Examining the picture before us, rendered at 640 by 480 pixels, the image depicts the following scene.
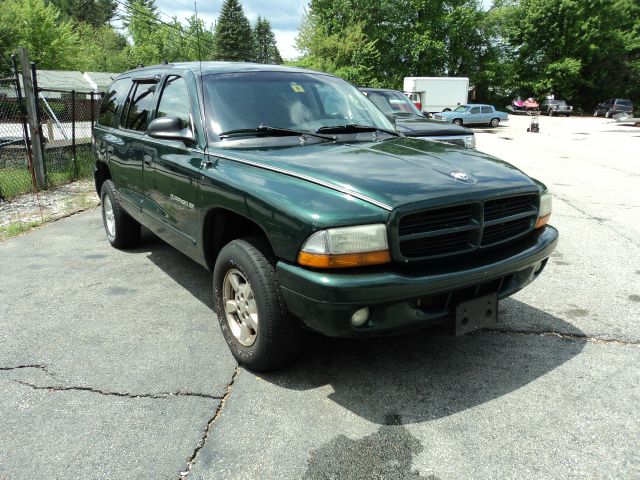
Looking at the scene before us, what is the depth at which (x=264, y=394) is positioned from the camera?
A: 9.48 ft

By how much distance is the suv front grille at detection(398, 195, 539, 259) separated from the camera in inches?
100

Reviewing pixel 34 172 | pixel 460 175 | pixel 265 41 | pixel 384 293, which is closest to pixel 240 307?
pixel 384 293

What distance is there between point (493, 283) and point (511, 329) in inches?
36.3

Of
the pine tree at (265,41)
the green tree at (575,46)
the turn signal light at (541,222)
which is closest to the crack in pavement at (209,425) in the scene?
the turn signal light at (541,222)

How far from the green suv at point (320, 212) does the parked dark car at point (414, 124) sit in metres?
4.05

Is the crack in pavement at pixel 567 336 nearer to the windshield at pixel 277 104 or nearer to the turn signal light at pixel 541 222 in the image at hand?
the turn signal light at pixel 541 222

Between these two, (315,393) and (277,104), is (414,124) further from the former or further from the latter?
(315,393)

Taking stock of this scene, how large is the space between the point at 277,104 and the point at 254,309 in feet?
5.20

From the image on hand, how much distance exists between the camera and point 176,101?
3.90m

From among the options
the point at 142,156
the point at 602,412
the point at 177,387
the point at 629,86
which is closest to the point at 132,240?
the point at 142,156

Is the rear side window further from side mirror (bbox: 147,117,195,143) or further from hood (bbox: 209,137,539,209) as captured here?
hood (bbox: 209,137,539,209)

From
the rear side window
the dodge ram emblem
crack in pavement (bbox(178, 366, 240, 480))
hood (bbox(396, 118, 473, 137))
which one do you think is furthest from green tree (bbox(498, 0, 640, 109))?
crack in pavement (bbox(178, 366, 240, 480))

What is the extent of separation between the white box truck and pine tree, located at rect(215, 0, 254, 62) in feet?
126

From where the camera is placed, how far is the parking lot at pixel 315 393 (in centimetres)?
235
